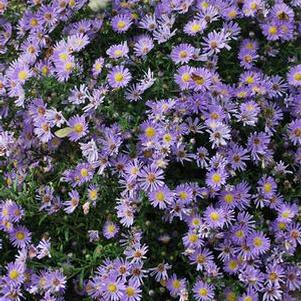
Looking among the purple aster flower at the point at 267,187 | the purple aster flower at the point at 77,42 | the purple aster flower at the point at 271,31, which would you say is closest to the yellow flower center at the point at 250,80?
the purple aster flower at the point at 271,31

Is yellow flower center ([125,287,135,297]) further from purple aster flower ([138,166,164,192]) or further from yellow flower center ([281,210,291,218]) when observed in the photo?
yellow flower center ([281,210,291,218])

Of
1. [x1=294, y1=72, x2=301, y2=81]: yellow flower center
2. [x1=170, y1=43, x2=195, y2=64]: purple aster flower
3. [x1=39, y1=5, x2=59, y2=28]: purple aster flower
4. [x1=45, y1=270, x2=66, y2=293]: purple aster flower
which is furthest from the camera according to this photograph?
[x1=39, y1=5, x2=59, y2=28]: purple aster flower

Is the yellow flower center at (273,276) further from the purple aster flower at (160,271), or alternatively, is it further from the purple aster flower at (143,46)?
the purple aster flower at (143,46)

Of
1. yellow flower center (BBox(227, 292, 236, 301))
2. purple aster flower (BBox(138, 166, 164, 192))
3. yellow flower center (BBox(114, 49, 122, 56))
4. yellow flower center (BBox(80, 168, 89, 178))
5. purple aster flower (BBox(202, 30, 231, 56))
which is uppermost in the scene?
yellow flower center (BBox(114, 49, 122, 56))

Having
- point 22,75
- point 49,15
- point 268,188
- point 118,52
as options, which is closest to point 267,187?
point 268,188

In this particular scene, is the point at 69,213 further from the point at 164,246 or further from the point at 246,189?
the point at 246,189

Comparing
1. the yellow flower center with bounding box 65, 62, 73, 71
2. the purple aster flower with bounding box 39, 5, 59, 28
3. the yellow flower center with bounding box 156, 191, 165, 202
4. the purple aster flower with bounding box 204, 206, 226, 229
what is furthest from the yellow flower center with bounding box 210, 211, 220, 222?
the purple aster flower with bounding box 39, 5, 59, 28

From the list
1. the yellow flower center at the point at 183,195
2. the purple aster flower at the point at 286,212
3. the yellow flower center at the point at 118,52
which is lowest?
the purple aster flower at the point at 286,212

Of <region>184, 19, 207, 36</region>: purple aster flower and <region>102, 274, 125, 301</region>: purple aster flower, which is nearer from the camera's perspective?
<region>102, 274, 125, 301</region>: purple aster flower
